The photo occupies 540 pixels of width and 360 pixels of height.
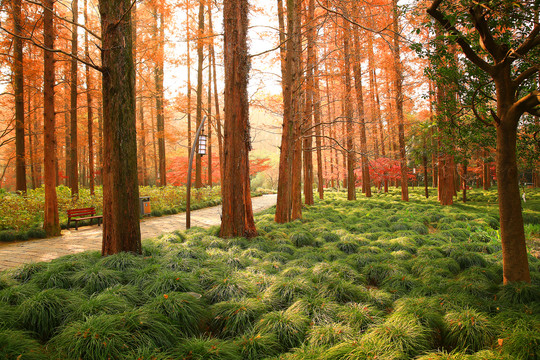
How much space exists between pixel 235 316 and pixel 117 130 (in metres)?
3.36

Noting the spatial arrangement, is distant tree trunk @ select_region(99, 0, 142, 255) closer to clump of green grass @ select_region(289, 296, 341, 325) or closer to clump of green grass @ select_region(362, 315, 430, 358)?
clump of green grass @ select_region(289, 296, 341, 325)

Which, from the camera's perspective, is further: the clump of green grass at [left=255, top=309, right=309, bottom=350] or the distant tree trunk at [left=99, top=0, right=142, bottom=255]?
the distant tree trunk at [left=99, top=0, right=142, bottom=255]

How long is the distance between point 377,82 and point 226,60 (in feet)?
42.4

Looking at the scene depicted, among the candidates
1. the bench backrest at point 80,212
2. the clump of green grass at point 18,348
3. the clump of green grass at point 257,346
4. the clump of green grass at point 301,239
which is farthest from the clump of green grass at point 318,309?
the bench backrest at point 80,212

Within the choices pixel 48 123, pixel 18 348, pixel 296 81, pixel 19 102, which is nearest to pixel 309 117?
pixel 296 81

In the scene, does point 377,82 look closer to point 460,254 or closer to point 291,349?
point 460,254

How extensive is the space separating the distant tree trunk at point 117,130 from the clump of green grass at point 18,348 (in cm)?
230

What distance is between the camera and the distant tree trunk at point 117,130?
14.7 ft

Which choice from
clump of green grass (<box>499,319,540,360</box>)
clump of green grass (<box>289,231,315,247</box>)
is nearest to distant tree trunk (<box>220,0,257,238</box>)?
clump of green grass (<box>289,231,315,247</box>)

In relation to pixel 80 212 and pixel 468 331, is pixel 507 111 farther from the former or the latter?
pixel 80 212

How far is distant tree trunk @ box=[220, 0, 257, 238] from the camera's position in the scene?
611 centimetres

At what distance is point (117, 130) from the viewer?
450 cm

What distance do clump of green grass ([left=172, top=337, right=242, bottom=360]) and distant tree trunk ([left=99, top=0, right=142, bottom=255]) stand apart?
8.84 ft

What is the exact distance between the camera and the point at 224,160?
620cm
